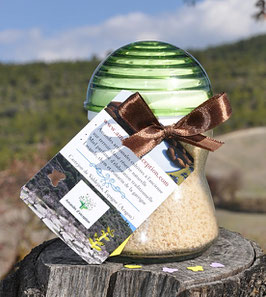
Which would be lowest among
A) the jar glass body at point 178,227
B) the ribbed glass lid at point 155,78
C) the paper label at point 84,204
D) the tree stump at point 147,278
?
the tree stump at point 147,278

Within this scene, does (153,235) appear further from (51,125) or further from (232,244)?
(51,125)

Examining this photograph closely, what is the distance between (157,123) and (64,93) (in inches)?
532

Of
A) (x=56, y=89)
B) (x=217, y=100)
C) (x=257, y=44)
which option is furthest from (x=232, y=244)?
(x=257, y=44)

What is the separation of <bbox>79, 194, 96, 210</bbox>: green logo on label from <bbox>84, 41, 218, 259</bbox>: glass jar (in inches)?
6.7

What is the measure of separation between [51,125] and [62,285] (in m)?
10.8

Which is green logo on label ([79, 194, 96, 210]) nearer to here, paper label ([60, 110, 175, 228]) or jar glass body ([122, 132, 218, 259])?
paper label ([60, 110, 175, 228])

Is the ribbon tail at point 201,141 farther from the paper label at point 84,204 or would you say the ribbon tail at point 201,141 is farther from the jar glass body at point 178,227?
the paper label at point 84,204

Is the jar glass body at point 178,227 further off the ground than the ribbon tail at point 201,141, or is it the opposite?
the ribbon tail at point 201,141

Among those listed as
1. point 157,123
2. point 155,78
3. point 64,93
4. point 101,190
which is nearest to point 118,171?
point 101,190

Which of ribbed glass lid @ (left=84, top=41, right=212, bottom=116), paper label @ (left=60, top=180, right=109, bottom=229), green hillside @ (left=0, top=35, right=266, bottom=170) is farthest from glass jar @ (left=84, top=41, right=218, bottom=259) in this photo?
green hillside @ (left=0, top=35, right=266, bottom=170)

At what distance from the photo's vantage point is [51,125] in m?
12.3

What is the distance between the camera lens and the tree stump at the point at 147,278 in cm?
162

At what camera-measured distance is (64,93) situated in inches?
588

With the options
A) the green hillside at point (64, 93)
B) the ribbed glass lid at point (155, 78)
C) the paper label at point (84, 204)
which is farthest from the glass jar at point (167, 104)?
the green hillside at point (64, 93)
